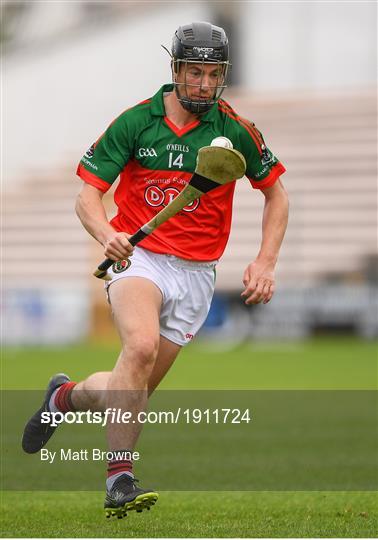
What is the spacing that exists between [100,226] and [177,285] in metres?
0.60

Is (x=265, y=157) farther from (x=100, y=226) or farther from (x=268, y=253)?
(x=100, y=226)

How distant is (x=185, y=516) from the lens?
6027mm

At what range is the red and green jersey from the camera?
592cm

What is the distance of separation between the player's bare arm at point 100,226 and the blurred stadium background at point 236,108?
2016 centimetres

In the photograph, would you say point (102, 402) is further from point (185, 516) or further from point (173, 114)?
point (173, 114)

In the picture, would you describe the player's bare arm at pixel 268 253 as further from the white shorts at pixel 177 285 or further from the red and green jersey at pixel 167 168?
the white shorts at pixel 177 285

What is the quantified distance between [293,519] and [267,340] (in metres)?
18.5

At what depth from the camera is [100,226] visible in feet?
18.8

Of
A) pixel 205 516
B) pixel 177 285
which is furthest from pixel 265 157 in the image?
pixel 205 516

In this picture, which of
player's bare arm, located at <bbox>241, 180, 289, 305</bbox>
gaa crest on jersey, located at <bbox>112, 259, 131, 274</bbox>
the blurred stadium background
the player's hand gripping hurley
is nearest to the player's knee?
the player's hand gripping hurley

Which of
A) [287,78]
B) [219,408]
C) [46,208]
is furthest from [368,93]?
[219,408]

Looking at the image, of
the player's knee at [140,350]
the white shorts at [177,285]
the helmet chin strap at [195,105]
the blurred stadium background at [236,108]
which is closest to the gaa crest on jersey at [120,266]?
the white shorts at [177,285]

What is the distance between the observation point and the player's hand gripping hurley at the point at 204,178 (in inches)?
217

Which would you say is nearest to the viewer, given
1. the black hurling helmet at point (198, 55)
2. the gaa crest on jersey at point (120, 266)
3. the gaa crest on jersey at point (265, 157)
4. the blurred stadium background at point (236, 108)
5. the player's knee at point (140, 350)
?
the player's knee at point (140, 350)
